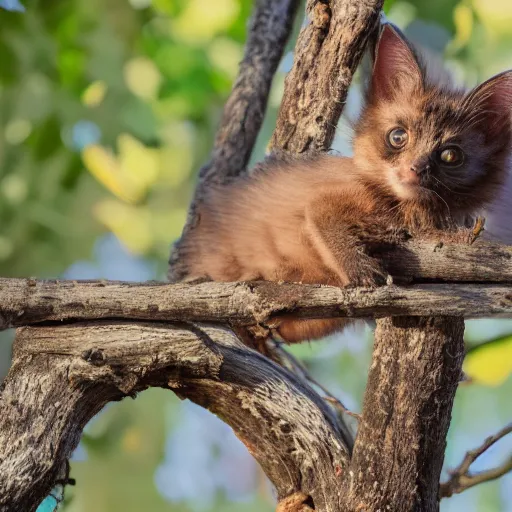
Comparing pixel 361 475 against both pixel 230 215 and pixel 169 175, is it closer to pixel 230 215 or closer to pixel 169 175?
pixel 230 215

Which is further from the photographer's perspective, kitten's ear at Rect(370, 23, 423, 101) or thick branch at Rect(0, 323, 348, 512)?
kitten's ear at Rect(370, 23, 423, 101)

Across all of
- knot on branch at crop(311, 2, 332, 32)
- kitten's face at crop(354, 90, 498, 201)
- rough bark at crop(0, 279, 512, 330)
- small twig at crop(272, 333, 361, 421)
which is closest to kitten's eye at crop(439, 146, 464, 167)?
kitten's face at crop(354, 90, 498, 201)

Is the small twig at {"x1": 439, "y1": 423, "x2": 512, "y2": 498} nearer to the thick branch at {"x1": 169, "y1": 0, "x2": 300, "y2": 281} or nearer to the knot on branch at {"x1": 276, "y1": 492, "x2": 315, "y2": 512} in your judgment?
the knot on branch at {"x1": 276, "y1": 492, "x2": 315, "y2": 512}

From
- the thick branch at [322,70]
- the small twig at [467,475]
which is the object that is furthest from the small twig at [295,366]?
the thick branch at [322,70]

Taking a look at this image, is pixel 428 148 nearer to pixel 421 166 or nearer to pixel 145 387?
pixel 421 166

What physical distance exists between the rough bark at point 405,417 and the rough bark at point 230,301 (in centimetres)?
7

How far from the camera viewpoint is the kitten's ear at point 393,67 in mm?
1325

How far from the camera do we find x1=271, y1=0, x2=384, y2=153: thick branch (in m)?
1.39

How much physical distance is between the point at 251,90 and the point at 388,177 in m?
0.57

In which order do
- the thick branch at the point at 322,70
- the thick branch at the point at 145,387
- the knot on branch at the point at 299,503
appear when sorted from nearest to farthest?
1. the thick branch at the point at 145,387
2. the knot on branch at the point at 299,503
3. the thick branch at the point at 322,70

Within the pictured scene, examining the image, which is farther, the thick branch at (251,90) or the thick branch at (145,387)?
the thick branch at (251,90)

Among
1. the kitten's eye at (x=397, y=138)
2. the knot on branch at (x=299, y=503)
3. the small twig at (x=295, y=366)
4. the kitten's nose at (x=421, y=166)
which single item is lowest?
the knot on branch at (x=299, y=503)

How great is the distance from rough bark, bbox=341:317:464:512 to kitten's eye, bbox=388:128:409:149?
12.3 inches

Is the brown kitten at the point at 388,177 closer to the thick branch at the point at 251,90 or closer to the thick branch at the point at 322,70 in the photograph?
the thick branch at the point at 322,70
